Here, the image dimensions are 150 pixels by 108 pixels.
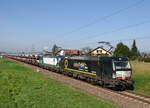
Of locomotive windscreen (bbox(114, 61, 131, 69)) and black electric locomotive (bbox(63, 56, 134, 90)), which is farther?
locomotive windscreen (bbox(114, 61, 131, 69))

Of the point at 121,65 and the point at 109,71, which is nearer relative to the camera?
the point at 109,71

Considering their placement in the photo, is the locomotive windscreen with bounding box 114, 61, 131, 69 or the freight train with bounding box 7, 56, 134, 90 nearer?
the freight train with bounding box 7, 56, 134, 90

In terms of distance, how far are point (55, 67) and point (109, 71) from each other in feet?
54.5

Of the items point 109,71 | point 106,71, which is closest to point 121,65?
point 109,71

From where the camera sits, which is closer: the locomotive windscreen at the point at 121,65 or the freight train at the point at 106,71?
the freight train at the point at 106,71

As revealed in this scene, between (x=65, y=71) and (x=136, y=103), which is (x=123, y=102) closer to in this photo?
(x=136, y=103)

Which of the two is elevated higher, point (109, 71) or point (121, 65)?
point (121, 65)

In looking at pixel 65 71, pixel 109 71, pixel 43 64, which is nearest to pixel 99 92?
pixel 109 71

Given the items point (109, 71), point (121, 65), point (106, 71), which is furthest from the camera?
point (106, 71)

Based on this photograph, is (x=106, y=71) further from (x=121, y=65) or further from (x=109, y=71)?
(x=121, y=65)

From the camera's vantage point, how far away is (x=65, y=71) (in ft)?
81.4

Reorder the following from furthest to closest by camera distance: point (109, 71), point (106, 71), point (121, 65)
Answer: point (106, 71) < point (121, 65) < point (109, 71)

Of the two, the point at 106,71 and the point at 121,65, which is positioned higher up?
the point at 121,65

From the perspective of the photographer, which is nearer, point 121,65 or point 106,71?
point 121,65
